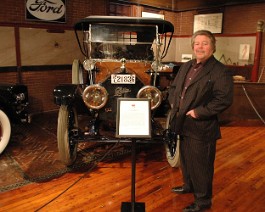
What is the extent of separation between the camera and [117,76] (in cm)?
349

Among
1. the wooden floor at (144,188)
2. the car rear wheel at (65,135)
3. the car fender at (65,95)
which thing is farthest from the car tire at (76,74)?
the wooden floor at (144,188)

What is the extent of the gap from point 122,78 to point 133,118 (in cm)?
141

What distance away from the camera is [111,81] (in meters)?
3.50

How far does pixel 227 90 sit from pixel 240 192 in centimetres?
143

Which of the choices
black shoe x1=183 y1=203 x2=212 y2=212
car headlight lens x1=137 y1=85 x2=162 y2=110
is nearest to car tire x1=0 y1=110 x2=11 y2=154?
car headlight lens x1=137 y1=85 x2=162 y2=110

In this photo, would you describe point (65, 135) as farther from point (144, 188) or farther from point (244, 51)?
point (244, 51)

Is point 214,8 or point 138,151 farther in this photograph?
point 214,8

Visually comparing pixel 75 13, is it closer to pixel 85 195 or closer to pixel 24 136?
pixel 24 136

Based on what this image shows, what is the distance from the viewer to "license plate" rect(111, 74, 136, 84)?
3.49 metres

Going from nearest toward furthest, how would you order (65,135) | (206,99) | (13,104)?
(206,99)
(65,135)
(13,104)

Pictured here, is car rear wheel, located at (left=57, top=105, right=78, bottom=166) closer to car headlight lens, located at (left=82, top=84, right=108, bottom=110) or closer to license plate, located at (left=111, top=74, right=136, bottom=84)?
car headlight lens, located at (left=82, top=84, right=108, bottom=110)

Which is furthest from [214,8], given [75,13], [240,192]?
[240,192]

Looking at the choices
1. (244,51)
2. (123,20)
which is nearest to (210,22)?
(244,51)

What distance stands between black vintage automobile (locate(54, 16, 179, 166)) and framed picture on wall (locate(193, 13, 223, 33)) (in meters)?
5.93
